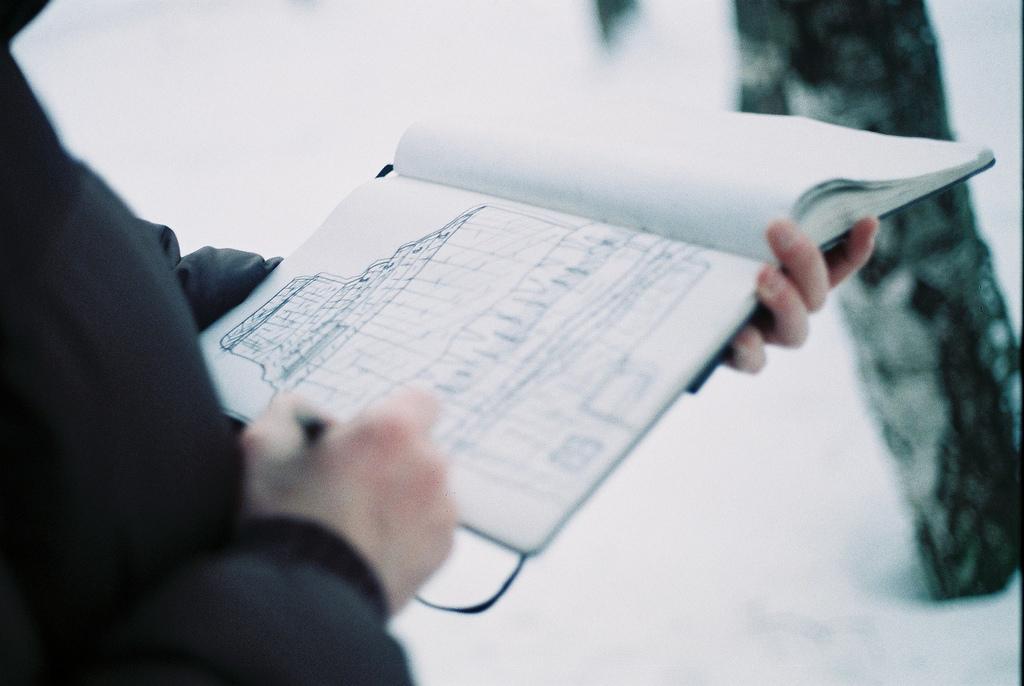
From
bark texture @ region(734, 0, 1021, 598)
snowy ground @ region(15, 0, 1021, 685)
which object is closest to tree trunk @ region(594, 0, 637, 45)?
snowy ground @ region(15, 0, 1021, 685)

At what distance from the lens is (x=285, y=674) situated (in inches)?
14.9

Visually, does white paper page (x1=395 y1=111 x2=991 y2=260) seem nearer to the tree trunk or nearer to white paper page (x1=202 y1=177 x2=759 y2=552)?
white paper page (x1=202 y1=177 x2=759 y2=552)

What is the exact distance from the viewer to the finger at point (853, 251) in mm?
669

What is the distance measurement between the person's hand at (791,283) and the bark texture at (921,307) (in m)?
0.45

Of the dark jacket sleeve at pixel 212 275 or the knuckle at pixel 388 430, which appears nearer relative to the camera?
the knuckle at pixel 388 430

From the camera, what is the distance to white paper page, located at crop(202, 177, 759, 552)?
1.66 feet

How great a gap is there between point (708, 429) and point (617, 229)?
112 cm

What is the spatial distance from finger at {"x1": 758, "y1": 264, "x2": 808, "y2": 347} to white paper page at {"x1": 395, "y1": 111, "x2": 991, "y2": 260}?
0.08 ft

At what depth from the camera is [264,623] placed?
38 cm

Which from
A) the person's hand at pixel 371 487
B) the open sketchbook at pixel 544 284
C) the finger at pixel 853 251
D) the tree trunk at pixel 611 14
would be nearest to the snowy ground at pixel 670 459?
the tree trunk at pixel 611 14

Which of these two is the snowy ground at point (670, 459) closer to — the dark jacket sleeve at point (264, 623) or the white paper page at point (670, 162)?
the white paper page at point (670, 162)

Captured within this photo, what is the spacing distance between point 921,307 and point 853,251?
1.96ft

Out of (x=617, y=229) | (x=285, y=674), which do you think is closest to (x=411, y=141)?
(x=617, y=229)

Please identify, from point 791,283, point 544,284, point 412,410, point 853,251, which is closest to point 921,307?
point 853,251
